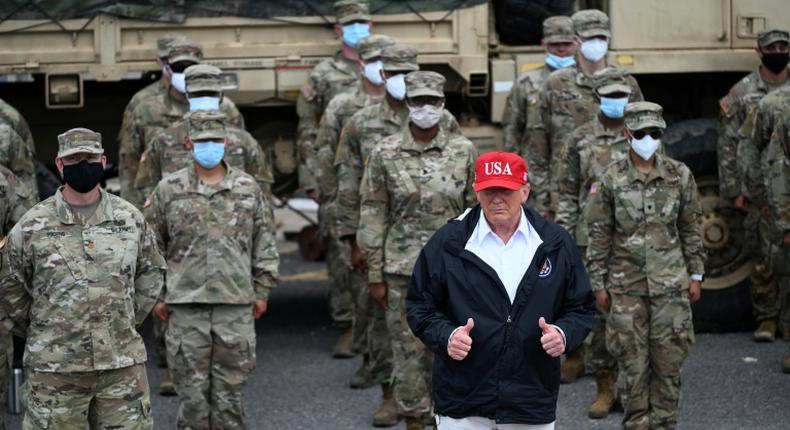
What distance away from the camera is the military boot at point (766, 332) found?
10.5m

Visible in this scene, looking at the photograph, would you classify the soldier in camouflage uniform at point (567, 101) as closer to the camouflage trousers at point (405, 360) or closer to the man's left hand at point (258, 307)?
the camouflage trousers at point (405, 360)

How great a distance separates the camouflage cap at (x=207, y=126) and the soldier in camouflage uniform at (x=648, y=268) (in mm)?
1944

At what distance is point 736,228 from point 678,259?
107 inches

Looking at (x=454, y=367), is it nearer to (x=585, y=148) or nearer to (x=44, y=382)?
(x=44, y=382)

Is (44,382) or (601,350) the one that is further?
(601,350)

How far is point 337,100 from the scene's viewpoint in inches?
406

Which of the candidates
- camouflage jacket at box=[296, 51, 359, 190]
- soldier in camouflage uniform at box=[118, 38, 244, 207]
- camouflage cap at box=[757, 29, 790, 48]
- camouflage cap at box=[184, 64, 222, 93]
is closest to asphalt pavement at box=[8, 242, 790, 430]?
camouflage jacket at box=[296, 51, 359, 190]

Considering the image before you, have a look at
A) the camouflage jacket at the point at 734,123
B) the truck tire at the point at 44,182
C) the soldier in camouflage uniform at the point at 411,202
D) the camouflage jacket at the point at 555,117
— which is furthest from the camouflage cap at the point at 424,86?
the truck tire at the point at 44,182

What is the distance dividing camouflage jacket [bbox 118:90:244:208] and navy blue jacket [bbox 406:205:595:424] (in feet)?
14.3

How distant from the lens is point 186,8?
10.5 m

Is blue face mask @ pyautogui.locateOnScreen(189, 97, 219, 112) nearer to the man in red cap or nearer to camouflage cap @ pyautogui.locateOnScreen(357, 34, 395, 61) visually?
camouflage cap @ pyautogui.locateOnScreen(357, 34, 395, 61)

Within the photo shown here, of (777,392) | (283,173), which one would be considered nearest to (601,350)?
(777,392)

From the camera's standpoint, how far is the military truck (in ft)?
34.2

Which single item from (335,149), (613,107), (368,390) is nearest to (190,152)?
(335,149)
